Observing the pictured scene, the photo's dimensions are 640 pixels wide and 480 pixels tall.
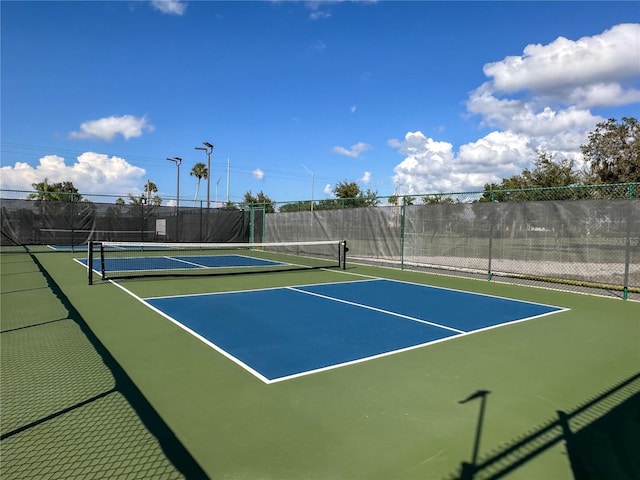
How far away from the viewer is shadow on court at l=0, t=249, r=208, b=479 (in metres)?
2.71

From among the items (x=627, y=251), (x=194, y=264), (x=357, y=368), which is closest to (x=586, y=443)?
(x=357, y=368)

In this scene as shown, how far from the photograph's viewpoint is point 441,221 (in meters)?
12.9

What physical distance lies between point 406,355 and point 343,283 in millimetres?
5821

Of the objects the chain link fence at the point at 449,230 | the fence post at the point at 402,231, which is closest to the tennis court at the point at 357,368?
the chain link fence at the point at 449,230

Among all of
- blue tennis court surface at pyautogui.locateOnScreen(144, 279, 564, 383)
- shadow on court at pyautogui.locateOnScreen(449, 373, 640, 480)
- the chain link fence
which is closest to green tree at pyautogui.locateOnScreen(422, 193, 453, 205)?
the chain link fence

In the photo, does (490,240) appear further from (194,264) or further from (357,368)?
(194,264)

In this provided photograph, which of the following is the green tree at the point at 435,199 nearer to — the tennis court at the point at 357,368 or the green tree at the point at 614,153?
the tennis court at the point at 357,368

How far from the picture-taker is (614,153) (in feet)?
70.9

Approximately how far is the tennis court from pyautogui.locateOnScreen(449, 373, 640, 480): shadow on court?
6 centimetres

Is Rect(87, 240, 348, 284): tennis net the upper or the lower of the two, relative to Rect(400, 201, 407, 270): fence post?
lower

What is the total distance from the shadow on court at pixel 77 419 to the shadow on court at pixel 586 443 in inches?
76.1

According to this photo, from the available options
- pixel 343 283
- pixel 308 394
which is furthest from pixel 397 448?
pixel 343 283

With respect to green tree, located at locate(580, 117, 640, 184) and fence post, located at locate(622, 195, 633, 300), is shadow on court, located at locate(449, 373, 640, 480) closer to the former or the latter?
fence post, located at locate(622, 195, 633, 300)

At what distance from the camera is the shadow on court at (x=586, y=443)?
8.95ft
